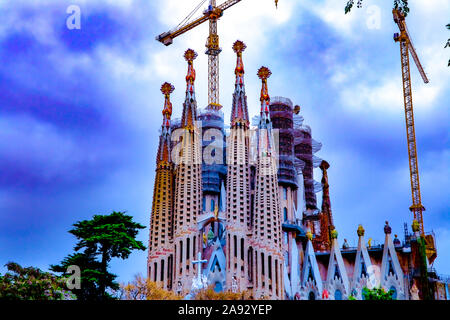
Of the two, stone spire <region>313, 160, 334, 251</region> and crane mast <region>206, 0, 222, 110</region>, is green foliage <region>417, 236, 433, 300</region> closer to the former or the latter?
stone spire <region>313, 160, 334, 251</region>

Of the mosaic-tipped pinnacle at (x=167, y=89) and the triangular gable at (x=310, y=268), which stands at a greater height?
the mosaic-tipped pinnacle at (x=167, y=89)

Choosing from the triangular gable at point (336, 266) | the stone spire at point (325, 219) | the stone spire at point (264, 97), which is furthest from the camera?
the stone spire at point (325, 219)

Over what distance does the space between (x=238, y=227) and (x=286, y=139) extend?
1277cm

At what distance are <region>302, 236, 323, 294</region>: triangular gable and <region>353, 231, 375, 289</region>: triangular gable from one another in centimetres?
333

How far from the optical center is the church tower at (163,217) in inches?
2260

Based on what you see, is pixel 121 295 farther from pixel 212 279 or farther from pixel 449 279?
pixel 449 279

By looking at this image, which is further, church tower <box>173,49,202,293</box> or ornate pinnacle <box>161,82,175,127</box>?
ornate pinnacle <box>161,82,175,127</box>

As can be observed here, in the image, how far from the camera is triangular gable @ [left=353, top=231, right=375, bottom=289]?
57.4 meters

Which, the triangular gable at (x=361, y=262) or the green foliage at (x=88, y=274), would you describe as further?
the triangular gable at (x=361, y=262)

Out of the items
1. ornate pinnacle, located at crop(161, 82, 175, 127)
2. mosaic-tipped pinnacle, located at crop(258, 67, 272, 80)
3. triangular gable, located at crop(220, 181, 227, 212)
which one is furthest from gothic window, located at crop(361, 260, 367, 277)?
ornate pinnacle, located at crop(161, 82, 175, 127)

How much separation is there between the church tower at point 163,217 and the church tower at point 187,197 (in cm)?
128

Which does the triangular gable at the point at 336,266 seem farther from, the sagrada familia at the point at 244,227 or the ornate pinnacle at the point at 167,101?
the ornate pinnacle at the point at 167,101

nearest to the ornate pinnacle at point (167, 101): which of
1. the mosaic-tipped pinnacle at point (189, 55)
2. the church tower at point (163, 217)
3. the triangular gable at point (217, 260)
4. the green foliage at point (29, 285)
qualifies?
the church tower at point (163, 217)
